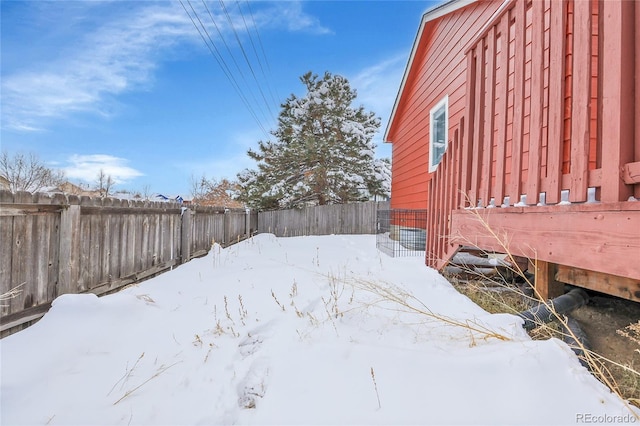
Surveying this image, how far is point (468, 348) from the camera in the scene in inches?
60.2

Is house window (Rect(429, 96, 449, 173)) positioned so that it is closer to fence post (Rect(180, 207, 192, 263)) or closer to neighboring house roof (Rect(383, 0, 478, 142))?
neighboring house roof (Rect(383, 0, 478, 142))

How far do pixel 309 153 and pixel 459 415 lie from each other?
37.0 ft

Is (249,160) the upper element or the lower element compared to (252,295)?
upper

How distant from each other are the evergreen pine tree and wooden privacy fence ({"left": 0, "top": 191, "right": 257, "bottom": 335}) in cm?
792

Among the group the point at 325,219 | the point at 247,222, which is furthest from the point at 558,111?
the point at 247,222

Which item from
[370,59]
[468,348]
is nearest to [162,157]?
[370,59]

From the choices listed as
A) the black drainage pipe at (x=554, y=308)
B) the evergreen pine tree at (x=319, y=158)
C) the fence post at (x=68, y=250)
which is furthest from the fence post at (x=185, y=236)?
the evergreen pine tree at (x=319, y=158)

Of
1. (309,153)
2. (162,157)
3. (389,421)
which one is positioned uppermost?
(162,157)

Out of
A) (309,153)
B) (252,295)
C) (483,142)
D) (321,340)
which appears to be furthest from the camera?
(309,153)

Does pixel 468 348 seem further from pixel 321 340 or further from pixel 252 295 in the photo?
pixel 252 295

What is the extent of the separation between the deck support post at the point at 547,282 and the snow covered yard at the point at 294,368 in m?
0.54

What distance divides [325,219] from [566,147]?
10468 millimetres

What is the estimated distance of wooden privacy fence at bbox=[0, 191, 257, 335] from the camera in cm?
229

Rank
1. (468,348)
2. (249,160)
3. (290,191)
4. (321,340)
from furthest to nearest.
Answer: (249,160) → (290,191) → (321,340) → (468,348)
